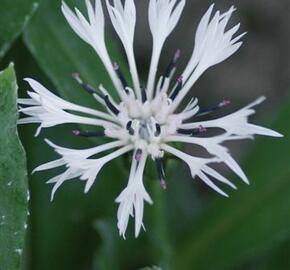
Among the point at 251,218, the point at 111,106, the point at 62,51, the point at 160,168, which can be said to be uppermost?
the point at 62,51

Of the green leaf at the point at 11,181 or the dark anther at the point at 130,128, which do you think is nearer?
the green leaf at the point at 11,181

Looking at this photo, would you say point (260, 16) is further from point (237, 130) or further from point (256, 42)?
point (237, 130)

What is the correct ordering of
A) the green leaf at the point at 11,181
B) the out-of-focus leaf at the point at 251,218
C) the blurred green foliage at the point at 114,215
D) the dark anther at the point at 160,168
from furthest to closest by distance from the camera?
1. the out-of-focus leaf at the point at 251,218
2. the blurred green foliage at the point at 114,215
3. the dark anther at the point at 160,168
4. the green leaf at the point at 11,181

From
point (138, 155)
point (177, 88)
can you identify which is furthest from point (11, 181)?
point (177, 88)

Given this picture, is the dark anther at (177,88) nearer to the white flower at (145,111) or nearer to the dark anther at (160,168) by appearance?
the white flower at (145,111)

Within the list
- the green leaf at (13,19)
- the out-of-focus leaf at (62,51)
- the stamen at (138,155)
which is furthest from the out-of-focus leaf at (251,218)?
the green leaf at (13,19)

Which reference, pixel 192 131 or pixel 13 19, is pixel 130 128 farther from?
pixel 13 19

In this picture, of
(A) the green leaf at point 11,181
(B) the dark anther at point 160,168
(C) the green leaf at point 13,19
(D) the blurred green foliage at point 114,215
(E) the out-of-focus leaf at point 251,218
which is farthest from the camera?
(E) the out-of-focus leaf at point 251,218
